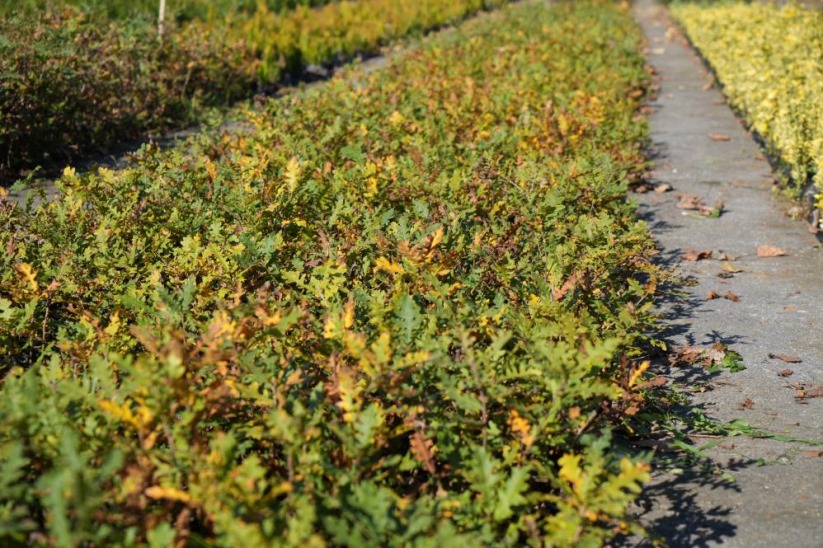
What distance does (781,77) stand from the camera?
8.95 metres

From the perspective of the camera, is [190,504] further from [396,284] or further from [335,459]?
[396,284]

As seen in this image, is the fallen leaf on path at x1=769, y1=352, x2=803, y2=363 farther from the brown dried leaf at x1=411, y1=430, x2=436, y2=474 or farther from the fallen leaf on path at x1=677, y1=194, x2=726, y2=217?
the fallen leaf on path at x1=677, y1=194, x2=726, y2=217

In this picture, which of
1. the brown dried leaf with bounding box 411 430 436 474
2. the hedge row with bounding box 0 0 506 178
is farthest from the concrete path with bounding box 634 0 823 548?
the hedge row with bounding box 0 0 506 178

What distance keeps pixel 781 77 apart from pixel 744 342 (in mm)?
5532

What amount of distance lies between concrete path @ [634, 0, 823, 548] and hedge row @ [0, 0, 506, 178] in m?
5.70

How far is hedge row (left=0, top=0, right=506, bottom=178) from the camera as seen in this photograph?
7801 mm

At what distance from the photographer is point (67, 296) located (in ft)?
12.5

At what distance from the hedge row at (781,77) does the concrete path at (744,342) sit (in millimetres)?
433

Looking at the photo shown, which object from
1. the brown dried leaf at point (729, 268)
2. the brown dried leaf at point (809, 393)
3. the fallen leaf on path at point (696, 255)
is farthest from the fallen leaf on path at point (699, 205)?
the brown dried leaf at point (809, 393)

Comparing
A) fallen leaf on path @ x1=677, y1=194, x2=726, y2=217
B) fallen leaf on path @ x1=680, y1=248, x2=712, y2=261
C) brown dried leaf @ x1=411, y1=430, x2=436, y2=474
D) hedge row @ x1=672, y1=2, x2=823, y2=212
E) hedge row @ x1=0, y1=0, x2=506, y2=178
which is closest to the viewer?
brown dried leaf @ x1=411, y1=430, x2=436, y2=474

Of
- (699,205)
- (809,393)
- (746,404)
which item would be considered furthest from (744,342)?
(699,205)

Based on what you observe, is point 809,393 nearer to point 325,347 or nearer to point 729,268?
point 729,268

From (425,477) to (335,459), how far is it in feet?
1.41

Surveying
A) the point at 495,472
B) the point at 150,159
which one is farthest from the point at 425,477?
the point at 150,159
